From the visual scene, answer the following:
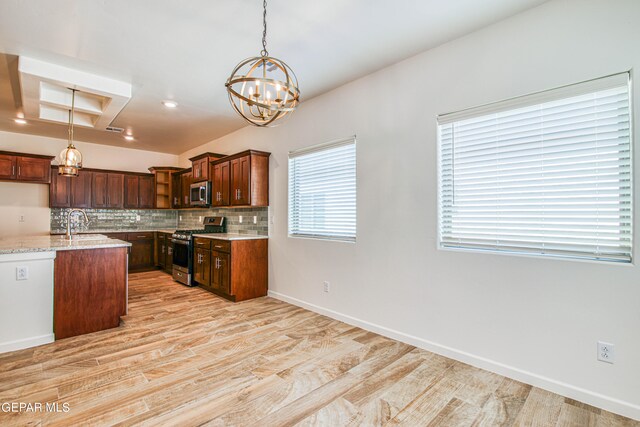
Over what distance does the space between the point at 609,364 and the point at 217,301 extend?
4.10 metres

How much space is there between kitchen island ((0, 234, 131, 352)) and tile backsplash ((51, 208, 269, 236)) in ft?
6.57

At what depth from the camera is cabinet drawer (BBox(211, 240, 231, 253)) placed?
14.5ft

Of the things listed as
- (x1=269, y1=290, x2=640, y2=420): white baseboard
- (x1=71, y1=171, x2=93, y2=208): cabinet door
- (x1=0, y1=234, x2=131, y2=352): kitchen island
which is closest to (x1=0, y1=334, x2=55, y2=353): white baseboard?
(x1=0, y1=234, x2=131, y2=352): kitchen island

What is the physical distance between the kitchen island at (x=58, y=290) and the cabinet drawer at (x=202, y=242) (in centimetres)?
145

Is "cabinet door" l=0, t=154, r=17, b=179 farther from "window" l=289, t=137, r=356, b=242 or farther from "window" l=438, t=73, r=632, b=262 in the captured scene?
"window" l=438, t=73, r=632, b=262

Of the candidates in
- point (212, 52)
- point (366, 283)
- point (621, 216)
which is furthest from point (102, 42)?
point (621, 216)

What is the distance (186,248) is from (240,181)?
167cm

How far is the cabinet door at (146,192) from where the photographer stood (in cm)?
705

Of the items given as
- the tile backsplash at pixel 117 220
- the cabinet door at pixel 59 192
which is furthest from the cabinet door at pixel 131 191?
the cabinet door at pixel 59 192

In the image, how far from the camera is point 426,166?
2.86 metres

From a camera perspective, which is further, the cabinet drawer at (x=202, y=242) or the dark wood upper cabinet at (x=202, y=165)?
the dark wood upper cabinet at (x=202, y=165)

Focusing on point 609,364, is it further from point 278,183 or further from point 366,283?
point 278,183

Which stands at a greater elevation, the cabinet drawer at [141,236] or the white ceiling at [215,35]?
the white ceiling at [215,35]

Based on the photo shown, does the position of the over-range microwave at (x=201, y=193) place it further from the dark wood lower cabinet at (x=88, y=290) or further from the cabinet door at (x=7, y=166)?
the cabinet door at (x=7, y=166)
